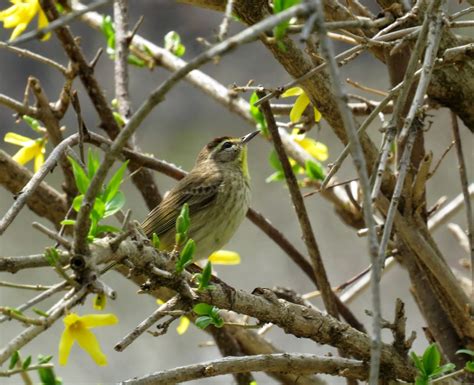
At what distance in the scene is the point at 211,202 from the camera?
4520 mm

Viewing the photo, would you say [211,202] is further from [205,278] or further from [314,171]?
[205,278]

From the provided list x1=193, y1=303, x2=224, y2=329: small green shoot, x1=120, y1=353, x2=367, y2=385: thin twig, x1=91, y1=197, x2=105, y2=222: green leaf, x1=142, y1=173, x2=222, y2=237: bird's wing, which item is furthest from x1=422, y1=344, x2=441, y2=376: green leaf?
x1=142, y1=173, x2=222, y2=237: bird's wing

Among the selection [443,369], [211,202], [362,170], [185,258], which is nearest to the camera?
[362,170]

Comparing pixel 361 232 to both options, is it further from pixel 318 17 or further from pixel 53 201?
pixel 318 17

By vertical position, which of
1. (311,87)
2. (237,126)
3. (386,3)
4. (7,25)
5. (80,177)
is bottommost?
(80,177)

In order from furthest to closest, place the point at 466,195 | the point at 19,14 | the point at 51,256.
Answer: the point at 19,14 → the point at 466,195 → the point at 51,256

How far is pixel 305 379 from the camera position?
3.15 meters

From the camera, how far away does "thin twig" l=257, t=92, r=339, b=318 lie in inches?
119

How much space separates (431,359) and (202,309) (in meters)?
0.66

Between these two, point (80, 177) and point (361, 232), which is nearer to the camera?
point (80, 177)

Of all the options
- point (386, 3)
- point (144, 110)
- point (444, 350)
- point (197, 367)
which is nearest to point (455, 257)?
point (444, 350)

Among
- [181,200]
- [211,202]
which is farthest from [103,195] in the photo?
[211,202]

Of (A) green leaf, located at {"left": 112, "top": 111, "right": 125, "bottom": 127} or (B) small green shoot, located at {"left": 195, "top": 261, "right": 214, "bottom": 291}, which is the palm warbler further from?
(B) small green shoot, located at {"left": 195, "top": 261, "right": 214, "bottom": 291}

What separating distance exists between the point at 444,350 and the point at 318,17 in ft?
6.74
